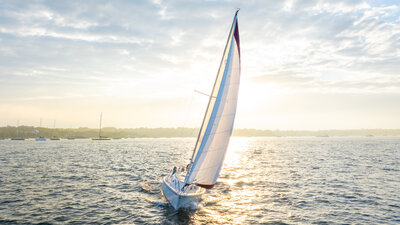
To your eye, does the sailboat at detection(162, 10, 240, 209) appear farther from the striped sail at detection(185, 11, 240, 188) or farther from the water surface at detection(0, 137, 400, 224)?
the water surface at detection(0, 137, 400, 224)

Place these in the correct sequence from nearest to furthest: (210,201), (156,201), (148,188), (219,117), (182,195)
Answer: (219,117) < (182,195) < (156,201) < (210,201) < (148,188)

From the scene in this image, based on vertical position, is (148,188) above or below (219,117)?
below

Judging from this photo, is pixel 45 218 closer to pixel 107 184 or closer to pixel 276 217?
pixel 107 184

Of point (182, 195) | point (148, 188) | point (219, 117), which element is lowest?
point (148, 188)

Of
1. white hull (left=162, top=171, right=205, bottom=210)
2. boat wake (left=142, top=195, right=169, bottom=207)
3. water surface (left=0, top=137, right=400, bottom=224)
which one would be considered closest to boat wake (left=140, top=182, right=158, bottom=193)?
water surface (left=0, top=137, right=400, bottom=224)

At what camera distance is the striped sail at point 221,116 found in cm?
1830

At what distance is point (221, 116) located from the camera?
18.4 metres

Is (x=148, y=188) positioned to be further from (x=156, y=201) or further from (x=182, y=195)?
(x=182, y=195)

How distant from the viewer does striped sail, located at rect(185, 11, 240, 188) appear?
60.0 feet

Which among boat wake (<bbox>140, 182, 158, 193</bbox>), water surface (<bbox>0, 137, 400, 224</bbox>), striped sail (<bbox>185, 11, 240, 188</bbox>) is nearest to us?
striped sail (<bbox>185, 11, 240, 188</bbox>)

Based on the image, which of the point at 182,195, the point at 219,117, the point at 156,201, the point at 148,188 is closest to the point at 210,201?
the point at 156,201

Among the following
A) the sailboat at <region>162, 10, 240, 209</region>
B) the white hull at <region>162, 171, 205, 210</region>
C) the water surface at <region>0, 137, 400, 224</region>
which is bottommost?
the water surface at <region>0, 137, 400, 224</region>

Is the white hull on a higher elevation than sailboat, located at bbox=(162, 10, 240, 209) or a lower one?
lower

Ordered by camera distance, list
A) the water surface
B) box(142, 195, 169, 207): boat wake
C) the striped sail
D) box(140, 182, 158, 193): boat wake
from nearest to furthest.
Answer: the striped sail, the water surface, box(142, 195, 169, 207): boat wake, box(140, 182, 158, 193): boat wake
